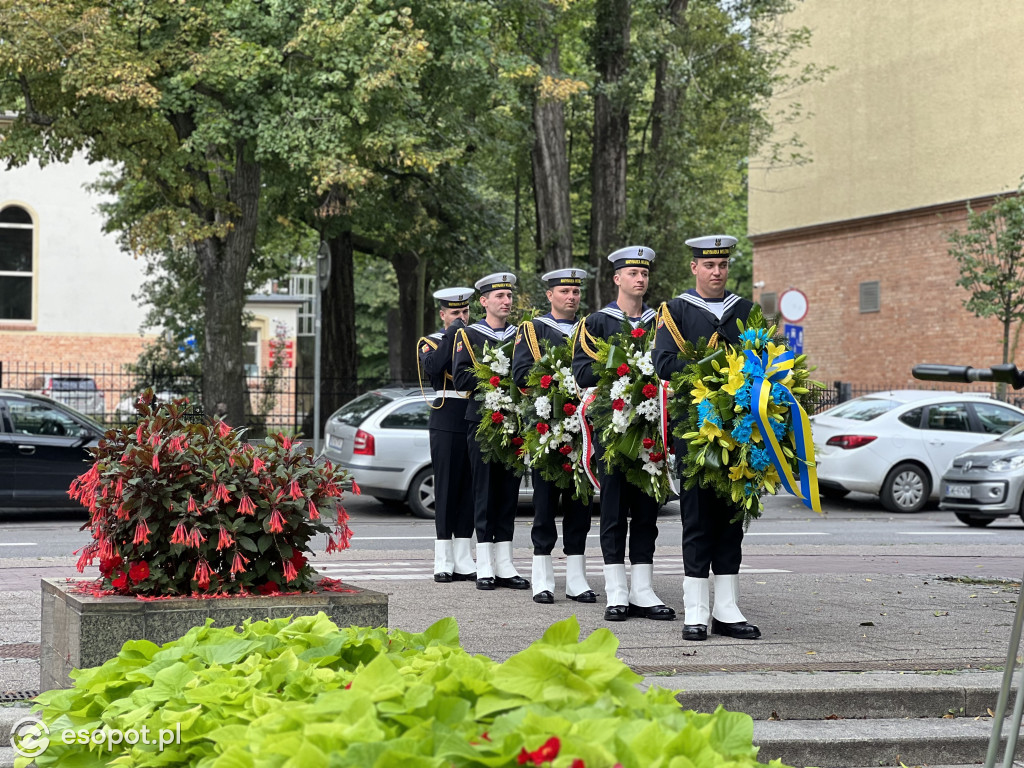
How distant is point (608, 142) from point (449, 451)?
1895 centimetres

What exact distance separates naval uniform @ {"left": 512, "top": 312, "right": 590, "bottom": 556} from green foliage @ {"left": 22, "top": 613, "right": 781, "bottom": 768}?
563 cm

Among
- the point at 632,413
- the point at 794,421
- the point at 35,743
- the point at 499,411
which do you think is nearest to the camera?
the point at 35,743

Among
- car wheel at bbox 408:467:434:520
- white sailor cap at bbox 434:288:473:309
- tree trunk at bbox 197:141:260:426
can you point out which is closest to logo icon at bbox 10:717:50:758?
white sailor cap at bbox 434:288:473:309

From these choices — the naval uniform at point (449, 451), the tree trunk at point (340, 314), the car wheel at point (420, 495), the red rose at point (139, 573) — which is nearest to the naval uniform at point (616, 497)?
the naval uniform at point (449, 451)

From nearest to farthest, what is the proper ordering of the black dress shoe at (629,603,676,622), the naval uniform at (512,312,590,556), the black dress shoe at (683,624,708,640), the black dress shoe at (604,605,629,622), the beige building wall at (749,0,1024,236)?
the black dress shoe at (683,624,708,640) < the black dress shoe at (604,605,629,622) < the black dress shoe at (629,603,676,622) < the naval uniform at (512,312,590,556) < the beige building wall at (749,0,1024,236)

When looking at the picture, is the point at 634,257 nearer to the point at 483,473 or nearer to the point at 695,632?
the point at 483,473

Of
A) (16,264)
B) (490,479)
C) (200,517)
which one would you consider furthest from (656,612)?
(16,264)

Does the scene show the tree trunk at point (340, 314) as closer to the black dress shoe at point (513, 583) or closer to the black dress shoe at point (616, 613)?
the black dress shoe at point (513, 583)

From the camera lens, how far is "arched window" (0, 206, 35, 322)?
152 feet

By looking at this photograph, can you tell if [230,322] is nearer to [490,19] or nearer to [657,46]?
[490,19]

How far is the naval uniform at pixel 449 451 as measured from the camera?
1025cm

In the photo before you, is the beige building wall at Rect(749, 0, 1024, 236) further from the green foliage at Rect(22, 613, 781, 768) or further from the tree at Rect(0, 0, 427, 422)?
the green foliage at Rect(22, 613, 781, 768)

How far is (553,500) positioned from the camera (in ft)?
30.6

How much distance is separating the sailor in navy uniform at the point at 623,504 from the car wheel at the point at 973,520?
10386mm
